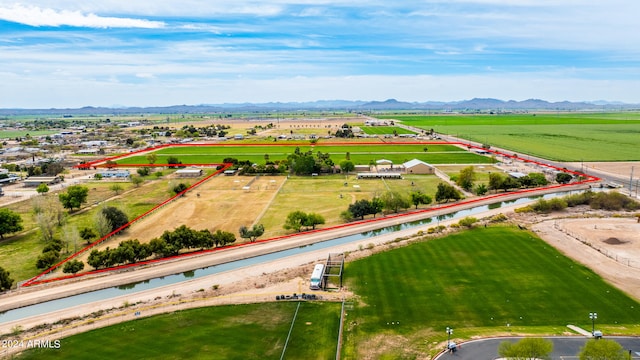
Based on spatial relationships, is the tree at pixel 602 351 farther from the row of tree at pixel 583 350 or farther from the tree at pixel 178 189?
the tree at pixel 178 189

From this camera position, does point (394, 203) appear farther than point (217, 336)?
Yes

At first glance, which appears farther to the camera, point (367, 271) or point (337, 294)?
point (367, 271)

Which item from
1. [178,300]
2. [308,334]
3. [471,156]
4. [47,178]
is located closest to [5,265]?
[178,300]

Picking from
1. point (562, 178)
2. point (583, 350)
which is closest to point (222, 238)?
point (583, 350)

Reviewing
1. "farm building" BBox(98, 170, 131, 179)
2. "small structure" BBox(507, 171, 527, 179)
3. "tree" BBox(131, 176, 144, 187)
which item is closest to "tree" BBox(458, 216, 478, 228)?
"small structure" BBox(507, 171, 527, 179)

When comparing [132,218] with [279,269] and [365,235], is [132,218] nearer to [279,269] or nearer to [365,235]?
[279,269]

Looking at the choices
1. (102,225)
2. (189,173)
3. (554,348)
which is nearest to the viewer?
(554,348)

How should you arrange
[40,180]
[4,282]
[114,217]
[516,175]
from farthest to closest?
[40,180] → [516,175] → [114,217] → [4,282]

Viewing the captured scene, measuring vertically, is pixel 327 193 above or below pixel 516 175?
below

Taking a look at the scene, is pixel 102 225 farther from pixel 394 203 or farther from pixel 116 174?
pixel 116 174
